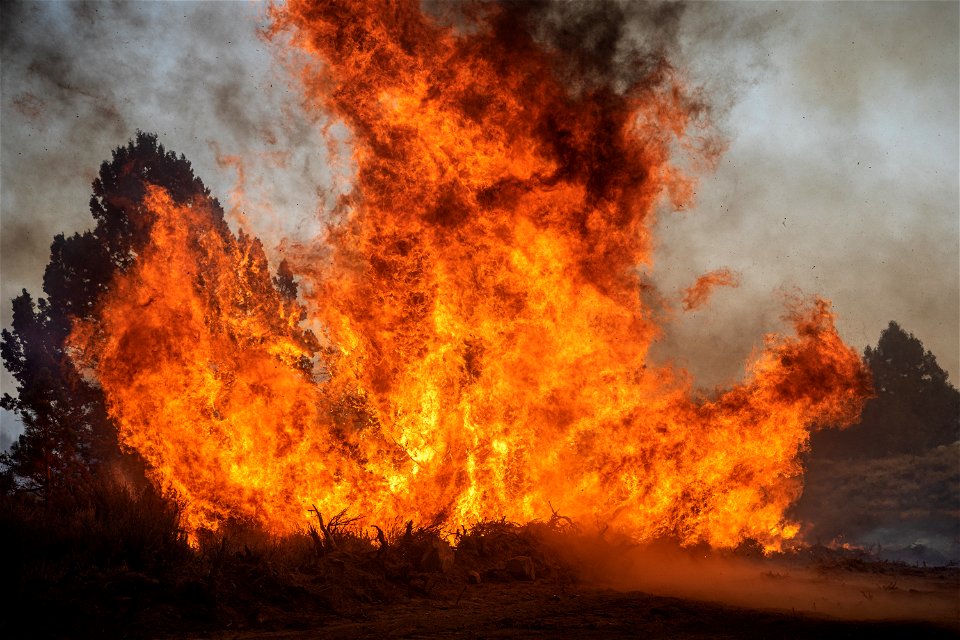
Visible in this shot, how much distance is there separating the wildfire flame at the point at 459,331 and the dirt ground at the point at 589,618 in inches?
138

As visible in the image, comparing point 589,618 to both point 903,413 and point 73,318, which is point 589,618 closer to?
point 73,318

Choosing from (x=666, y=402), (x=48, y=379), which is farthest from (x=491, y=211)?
(x=48, y=379)

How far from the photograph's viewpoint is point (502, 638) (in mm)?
7832

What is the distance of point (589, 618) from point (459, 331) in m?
7.17

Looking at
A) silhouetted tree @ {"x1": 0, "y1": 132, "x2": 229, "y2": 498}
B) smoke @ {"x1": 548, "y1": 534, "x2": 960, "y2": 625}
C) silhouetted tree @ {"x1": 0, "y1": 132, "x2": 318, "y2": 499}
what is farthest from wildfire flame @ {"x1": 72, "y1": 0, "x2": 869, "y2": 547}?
silhouetted tree @ {"x1": 0, "y1": 132, "x2": 229, "y2": 498}

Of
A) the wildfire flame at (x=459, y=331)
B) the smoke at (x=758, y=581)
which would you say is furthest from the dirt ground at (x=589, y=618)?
the wildfire flame at (x=459, y=331)

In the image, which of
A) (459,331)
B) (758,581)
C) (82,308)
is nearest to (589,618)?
(459,331)

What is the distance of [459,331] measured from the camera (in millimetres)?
14977

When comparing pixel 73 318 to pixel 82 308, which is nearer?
pixel 73 318

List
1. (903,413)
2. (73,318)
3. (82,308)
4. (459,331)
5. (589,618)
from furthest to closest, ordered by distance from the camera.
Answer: (903,413) < (82,308) < (73,318) < (459,331) < (589,618)

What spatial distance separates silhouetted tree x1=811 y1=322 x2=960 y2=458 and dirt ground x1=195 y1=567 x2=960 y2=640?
37.9m

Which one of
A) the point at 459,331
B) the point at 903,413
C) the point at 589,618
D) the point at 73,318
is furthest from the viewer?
the point at 903,413

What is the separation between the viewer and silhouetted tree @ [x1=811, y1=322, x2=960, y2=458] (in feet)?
150

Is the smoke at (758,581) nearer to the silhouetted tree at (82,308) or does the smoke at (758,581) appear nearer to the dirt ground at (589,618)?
the dirt ground at (589,618)
